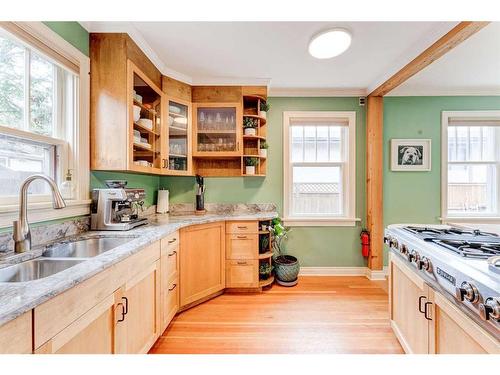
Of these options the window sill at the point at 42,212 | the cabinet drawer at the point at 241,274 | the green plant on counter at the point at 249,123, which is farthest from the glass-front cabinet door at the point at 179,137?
the cabinet drawer at the point at 241,274

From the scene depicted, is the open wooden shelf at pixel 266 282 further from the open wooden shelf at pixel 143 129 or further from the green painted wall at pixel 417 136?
the open wooden shelf at pixel 143 129

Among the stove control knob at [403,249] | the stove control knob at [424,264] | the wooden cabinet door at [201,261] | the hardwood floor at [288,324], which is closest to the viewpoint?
the stove control knob at [424,264]

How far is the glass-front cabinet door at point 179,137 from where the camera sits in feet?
8.71

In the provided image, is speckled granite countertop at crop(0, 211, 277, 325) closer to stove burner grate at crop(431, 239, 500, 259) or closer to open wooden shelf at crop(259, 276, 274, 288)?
open wooden shelf at crop(259, 276, 274, 288)

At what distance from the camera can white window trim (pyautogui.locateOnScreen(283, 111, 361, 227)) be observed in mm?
→ 3182

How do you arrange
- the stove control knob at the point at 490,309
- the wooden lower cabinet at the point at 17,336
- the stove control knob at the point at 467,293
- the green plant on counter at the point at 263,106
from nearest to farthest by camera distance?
the wooden lower cabinet at the point at 17,336 → the stove control knob at the point at 490,309 → the stove control knob at the point at 467,293 → the green plant on counter at the point at 263,106

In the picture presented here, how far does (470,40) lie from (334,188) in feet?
6.38

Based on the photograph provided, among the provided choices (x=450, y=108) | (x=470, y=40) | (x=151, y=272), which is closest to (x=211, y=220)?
(x=151, y=272)

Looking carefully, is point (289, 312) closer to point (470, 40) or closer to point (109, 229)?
point (109, 229)

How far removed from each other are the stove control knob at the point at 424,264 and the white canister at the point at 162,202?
2625 mm

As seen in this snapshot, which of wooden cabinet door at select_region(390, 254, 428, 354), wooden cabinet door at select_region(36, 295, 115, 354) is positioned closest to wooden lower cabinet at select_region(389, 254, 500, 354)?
wooden cabinet door at select_region(390, 254, 428, 354)

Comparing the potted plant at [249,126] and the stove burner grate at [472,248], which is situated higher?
the potted plant at [249,126]

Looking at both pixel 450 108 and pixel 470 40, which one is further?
pixel 450 108
